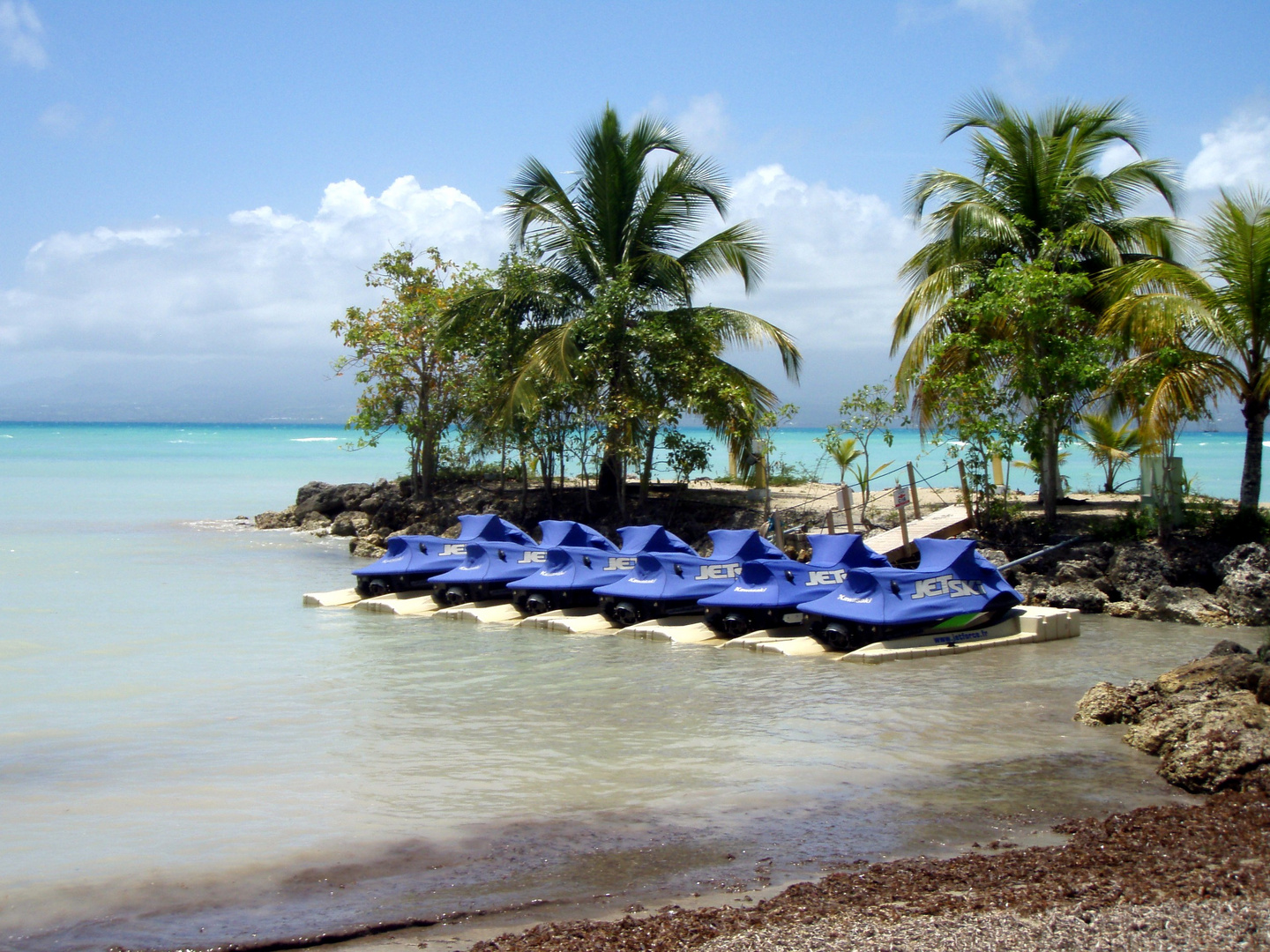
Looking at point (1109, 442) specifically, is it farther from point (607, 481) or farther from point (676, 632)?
point (676, 632)

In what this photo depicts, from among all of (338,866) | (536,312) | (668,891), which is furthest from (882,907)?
(536,312)

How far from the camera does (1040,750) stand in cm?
877

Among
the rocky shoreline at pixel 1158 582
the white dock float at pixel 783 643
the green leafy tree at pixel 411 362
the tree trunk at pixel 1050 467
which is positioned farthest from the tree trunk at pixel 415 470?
the rocky shoreline at pixel 1158 582

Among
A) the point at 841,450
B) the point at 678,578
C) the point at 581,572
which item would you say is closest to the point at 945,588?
the point at 678,578

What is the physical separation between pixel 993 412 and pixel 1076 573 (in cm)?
307

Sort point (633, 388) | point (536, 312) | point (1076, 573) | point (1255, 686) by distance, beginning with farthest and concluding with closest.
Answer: point (536, 312) → point (633, 388) → point (1076, 573) → point (1255, 686)

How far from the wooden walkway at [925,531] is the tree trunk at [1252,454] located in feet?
13.3

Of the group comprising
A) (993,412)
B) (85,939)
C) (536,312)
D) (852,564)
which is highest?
(536,312)

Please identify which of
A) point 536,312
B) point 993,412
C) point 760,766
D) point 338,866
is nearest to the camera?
point 338,866

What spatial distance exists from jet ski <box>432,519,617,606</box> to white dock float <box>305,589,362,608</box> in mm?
1295

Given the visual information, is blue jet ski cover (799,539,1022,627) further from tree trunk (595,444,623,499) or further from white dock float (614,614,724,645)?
tree trunk (595,444,623,499)

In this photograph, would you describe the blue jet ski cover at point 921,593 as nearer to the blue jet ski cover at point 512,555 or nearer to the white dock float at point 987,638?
the white dock float at point 987,638

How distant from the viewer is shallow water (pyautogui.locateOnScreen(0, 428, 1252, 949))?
20.5 feet

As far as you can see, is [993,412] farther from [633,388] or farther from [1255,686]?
[1255,686]
